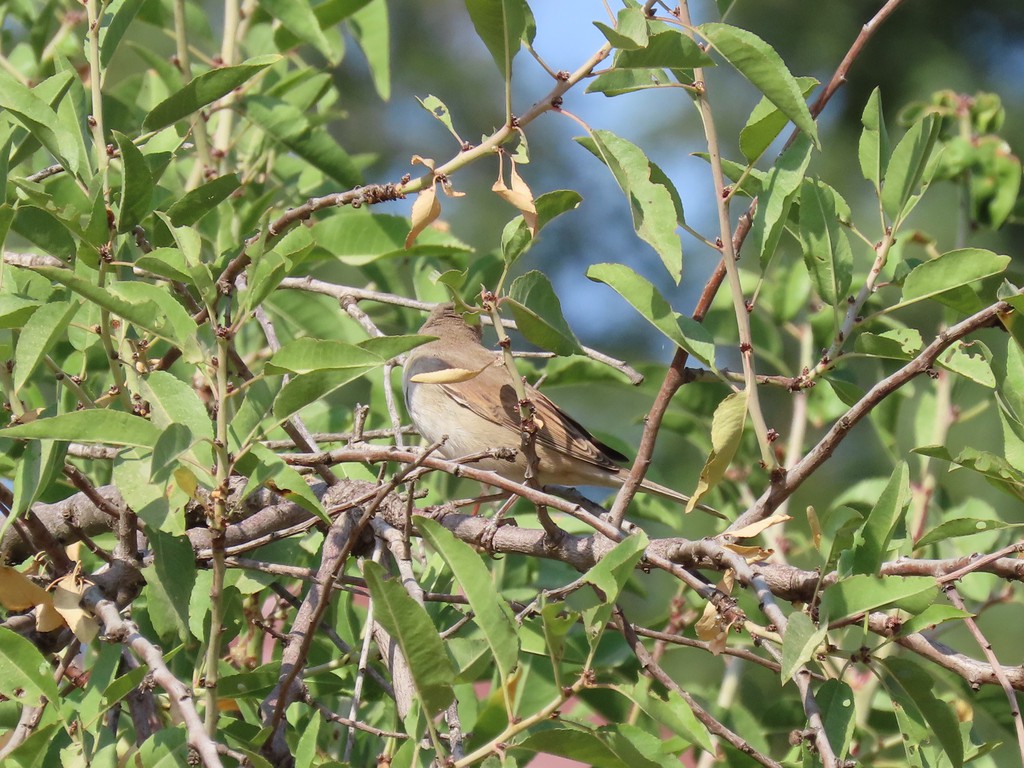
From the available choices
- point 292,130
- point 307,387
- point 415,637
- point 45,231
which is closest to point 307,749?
point 415,637

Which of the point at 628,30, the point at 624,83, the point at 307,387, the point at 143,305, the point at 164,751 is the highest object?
the point at 628,30

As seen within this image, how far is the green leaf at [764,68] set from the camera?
1.82 meters

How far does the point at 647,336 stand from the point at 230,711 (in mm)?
7062

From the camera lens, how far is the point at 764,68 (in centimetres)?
184

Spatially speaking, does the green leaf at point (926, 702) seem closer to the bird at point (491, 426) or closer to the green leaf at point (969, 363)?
the green leaf at point (969, 363)

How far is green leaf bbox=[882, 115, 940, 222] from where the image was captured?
2256mm

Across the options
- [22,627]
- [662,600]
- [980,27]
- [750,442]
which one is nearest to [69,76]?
[22,627]

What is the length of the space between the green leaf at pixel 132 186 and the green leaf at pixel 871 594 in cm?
137

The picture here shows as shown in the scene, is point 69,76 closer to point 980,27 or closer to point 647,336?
point 647,336

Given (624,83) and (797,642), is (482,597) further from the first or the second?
(624,83)

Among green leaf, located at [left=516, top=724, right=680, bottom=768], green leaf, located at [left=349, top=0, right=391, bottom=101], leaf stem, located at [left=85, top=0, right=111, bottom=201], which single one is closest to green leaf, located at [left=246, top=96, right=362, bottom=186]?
green leaf, located at [left=349, top=0, right=391, bottom=101]

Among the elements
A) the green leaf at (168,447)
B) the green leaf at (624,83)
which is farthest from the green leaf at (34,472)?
the green leaf at (624,83)

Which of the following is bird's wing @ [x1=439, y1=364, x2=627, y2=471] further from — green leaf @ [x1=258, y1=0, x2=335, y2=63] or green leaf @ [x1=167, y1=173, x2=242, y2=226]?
green leaf @ [x1=167, y1=173, x2=242, y2=226]

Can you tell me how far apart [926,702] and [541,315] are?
0.94m
